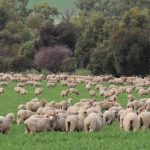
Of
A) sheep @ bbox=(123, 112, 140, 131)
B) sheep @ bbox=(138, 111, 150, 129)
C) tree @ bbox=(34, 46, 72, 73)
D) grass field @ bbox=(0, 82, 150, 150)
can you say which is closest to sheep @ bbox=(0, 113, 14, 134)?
grass field @ bbox=(0, 82, 150, 150)

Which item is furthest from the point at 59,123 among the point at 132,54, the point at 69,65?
the point at 69,65

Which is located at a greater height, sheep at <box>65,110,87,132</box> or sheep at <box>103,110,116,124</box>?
sheep at <box>65,110,87,132</box>

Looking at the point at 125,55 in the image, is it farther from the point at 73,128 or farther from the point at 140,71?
the point at 73,128

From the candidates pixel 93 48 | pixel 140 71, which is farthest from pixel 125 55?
pixel 93 48

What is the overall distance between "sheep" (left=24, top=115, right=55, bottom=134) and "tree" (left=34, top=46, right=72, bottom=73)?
171 feet

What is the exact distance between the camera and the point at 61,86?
4672cm

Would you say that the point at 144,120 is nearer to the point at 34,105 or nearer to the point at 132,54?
the point at 34,105

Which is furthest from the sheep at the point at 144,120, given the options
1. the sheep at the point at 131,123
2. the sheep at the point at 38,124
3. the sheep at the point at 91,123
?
the sheep at the point at 38,124

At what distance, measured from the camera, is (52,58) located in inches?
2862

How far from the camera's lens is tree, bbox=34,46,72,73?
2832 inches

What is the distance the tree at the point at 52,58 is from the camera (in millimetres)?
71938

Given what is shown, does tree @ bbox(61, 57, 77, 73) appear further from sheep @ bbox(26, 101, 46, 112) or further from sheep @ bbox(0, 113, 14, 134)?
sheep @ bbox(0, 113, 14, 134)

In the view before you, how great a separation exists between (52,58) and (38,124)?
53548 mm

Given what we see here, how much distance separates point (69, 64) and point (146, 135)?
173 feet
